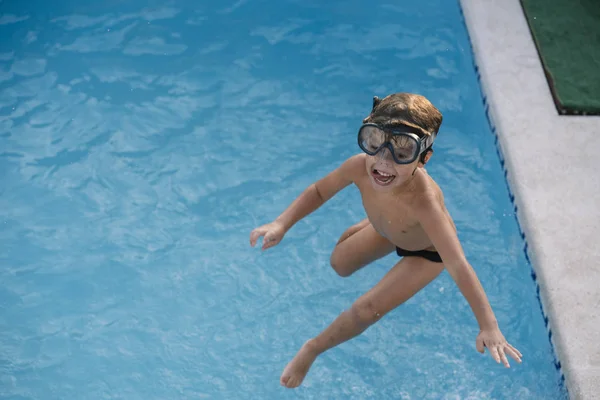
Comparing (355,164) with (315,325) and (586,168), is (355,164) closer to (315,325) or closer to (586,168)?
(315,325)

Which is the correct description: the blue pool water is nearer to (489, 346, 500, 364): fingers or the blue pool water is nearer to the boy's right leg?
the boy's right leg

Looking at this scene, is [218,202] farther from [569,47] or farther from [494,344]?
[569,47]

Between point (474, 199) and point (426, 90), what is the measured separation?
3.33 feet

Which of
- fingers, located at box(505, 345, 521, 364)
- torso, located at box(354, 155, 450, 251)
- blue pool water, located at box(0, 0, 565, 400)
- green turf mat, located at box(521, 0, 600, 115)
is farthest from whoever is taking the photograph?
green turf mat, located at box(521, 0, 600, 115)

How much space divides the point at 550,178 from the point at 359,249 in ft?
5.00

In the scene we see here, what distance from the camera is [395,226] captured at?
3287 mm

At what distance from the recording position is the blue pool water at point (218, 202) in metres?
3.99

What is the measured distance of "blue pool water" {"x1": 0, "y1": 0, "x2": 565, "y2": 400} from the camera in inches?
Result: 157

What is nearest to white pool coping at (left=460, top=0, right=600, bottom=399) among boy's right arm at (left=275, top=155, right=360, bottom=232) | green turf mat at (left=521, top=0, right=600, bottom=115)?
green turf mat at (left=521, top=0, right=600, bottom=115)

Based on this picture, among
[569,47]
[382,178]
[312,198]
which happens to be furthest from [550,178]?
[382,178]

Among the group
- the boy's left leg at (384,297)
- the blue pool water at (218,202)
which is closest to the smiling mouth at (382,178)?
the boy's left leg at (384,297)

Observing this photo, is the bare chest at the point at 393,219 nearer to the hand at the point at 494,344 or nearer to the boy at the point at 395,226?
the boy at the point at 395,226

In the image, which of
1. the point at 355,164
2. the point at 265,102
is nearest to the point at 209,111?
the point at 265,102

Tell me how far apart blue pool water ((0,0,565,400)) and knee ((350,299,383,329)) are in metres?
0.68
